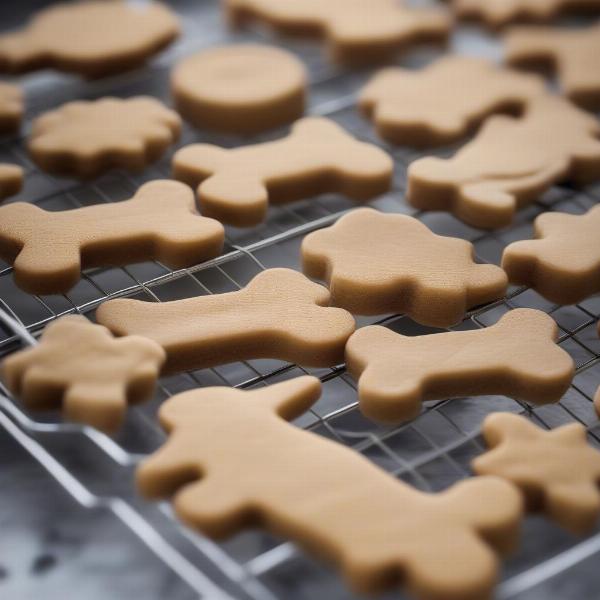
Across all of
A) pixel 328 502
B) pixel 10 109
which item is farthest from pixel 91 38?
pixel 328 502

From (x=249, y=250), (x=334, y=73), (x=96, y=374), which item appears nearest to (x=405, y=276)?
(x=249, y=250)

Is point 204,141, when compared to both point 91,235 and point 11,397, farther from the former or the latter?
point 11,397

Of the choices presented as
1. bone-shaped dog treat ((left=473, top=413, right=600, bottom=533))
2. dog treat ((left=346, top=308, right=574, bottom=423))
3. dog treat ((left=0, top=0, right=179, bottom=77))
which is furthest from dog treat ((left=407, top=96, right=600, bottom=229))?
dog treat ((left=0, top=0, right=179, bottom=77))

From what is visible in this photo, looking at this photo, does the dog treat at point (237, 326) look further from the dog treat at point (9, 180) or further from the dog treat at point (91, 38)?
the dog treat at point (91, 38)

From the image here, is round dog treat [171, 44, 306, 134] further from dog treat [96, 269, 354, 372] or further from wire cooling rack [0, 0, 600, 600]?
dog treat [96, 269, 354, 372]

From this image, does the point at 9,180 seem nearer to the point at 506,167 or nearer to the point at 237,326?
the point at 237,326
